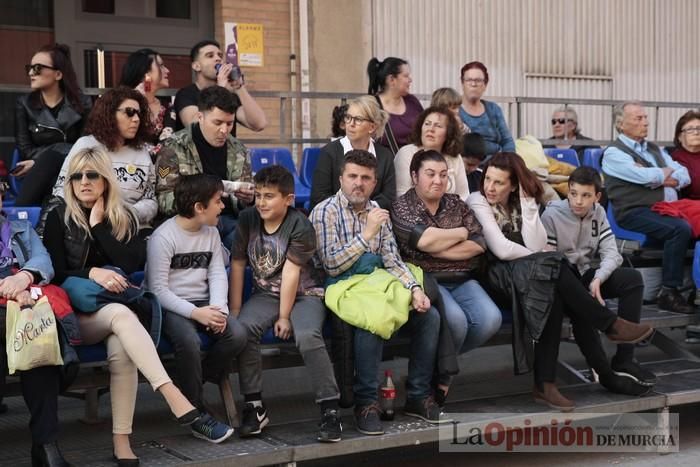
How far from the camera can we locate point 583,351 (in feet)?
22.0

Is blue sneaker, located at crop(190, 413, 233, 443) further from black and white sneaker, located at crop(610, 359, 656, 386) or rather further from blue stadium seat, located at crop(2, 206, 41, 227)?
black and white sneaker, located at crop(610, 359, 656, 386)

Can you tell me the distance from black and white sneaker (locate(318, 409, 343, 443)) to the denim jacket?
1543 millimetres

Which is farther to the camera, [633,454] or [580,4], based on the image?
[580,4]

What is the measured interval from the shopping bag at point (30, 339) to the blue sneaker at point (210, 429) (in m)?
0.82

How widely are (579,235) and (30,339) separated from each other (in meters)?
3.82

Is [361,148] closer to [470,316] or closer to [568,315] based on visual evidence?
[470,316]

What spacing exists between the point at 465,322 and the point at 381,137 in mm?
1966

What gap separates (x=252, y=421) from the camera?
17.9ft

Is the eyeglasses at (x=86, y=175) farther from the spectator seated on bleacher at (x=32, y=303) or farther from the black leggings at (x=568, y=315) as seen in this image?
the black leggings at (x=568, y=315)

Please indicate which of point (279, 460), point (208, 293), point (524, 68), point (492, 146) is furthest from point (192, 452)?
point (524, 68)

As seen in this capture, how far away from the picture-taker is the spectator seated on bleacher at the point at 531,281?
6.29m

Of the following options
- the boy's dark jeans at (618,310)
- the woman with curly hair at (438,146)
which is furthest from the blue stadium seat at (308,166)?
the boy's dark jeans at (618,310)

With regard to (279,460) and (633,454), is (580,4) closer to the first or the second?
(633,454)

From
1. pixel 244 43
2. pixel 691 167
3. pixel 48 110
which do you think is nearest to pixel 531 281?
pixel 691 167
